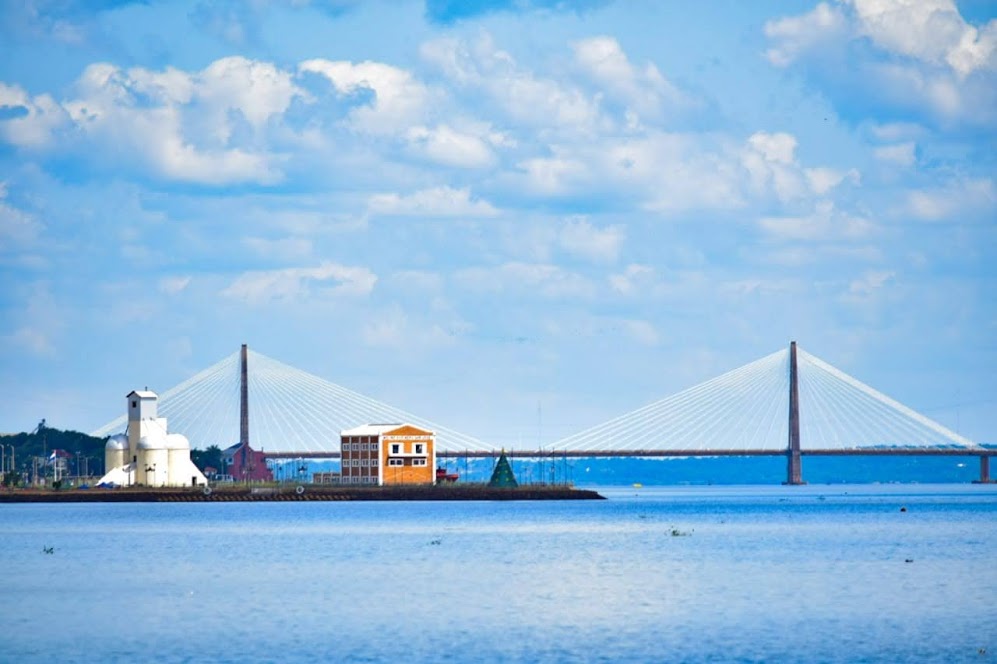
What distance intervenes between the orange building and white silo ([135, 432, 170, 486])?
1391 cm

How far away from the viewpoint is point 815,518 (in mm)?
109438

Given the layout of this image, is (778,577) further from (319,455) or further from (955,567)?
(319,455)

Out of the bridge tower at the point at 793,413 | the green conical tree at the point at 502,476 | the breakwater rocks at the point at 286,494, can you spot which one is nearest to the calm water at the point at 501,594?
the breakwater rocks at the point at 286,494

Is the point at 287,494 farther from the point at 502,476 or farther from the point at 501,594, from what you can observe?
the point at 501,594

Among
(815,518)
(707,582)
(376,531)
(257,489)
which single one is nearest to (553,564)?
(707,582)

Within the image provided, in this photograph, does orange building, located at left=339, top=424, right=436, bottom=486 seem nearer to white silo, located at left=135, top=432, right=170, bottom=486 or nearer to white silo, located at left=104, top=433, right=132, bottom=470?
white silo, located at left=135, top=432, right=170, bottom=486

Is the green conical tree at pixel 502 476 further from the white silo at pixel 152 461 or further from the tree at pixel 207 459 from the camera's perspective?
the tree at pixel 207 459

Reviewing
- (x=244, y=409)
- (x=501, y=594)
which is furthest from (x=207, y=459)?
(x=501, y=594)

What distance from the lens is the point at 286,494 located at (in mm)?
144250

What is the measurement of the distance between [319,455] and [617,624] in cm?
12999

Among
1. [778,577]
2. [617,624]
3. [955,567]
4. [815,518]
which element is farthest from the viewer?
[815,518]

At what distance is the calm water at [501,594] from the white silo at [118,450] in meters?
47.1

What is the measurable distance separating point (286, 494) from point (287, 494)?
0.52 feet

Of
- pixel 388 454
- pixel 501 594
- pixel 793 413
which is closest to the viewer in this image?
pixel 501 594
